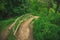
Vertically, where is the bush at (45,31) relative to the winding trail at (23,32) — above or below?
above

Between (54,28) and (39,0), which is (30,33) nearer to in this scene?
(54,28)

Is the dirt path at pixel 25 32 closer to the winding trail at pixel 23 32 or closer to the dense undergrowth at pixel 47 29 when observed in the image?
the winding trail at pixel 23 32

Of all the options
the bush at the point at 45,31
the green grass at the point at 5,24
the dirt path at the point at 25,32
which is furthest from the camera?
the green grass at the point at 5,24

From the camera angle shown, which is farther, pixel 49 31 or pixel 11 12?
pixel 11 12

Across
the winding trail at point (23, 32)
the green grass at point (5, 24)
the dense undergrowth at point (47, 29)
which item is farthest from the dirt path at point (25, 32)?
the green grass at point (5, 24)

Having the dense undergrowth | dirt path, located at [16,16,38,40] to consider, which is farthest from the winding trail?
the dense undergrowth

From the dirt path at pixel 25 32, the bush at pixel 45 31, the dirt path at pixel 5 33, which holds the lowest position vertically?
the dirt path at pixel 5 33

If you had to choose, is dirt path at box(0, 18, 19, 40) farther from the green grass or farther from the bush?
the bush

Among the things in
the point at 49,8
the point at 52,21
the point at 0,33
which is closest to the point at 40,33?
the point at 52,21

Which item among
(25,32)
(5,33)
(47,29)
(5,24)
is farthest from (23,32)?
(5,24)

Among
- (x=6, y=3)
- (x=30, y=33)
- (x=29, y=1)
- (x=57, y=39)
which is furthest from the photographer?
(x=29, y=1)

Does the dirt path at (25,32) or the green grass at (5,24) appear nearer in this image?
the dirt path at (25,32)

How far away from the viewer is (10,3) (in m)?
14.3

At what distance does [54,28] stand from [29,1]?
571 cm
